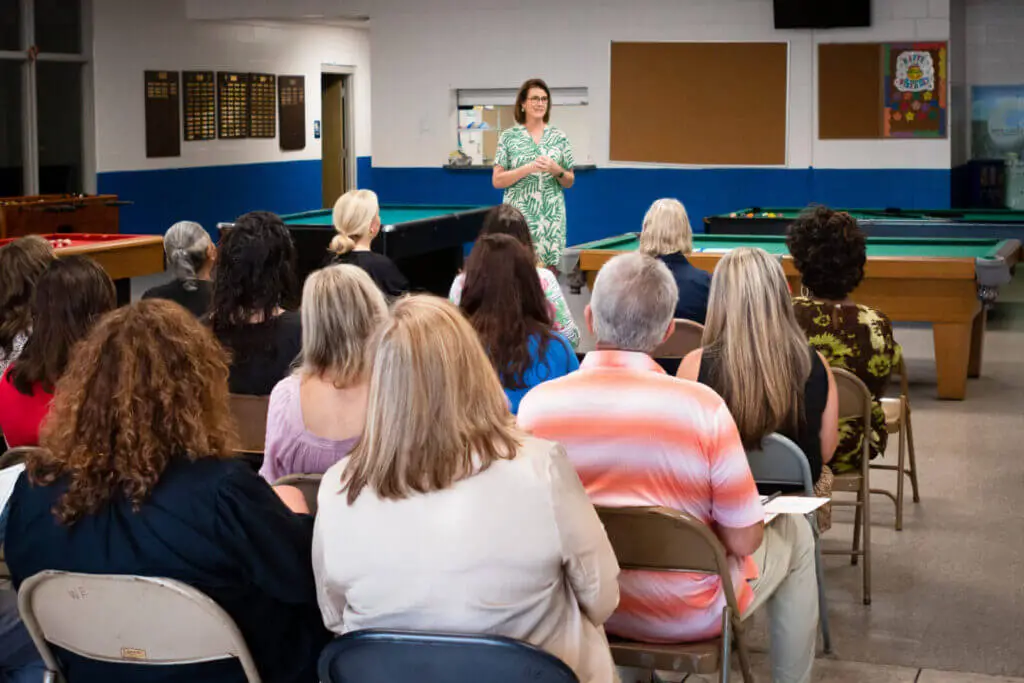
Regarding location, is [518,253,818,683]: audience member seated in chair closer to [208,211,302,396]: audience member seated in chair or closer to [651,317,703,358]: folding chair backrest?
[208,211,302,396]: audience member seated in chair

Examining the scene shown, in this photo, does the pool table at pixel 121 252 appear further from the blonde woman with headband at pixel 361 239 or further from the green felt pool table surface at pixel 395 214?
the blonde woman with headband at pixel 361 239

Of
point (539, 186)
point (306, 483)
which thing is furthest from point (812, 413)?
point (539, 186)

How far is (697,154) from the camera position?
1241 cm

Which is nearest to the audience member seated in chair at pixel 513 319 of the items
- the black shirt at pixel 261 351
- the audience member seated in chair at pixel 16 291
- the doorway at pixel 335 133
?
the black shirt at pixel 261 351

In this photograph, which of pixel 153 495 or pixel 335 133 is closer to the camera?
pixel 153 495

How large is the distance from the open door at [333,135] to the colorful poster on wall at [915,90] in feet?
25.0

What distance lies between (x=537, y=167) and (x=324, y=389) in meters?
5.11

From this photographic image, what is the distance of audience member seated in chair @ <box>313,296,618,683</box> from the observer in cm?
207

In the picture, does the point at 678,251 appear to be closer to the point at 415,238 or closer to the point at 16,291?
the point at 16,291

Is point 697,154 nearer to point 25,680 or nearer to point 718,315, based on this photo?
point 718,315

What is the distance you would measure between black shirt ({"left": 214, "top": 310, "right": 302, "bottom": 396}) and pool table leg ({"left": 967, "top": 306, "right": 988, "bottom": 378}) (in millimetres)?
4751

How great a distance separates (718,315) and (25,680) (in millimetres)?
1775

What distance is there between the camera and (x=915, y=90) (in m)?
11.7

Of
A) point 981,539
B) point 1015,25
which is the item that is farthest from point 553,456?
point 1015,25
